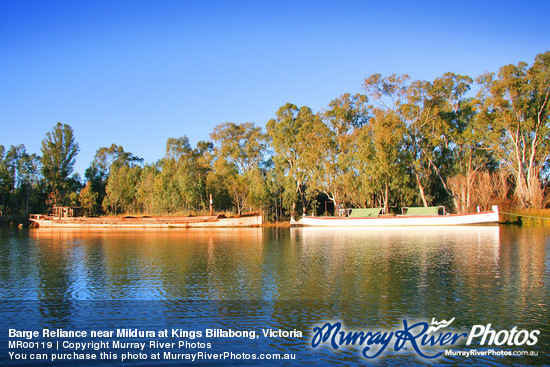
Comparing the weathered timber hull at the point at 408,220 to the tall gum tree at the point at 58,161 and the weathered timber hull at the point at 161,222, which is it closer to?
the weathered timber hull at the point at 161,222

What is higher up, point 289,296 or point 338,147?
point 338,147

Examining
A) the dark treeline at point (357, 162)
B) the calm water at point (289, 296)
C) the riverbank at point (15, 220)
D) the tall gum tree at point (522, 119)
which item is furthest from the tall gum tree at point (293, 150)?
the riverbank at point (15, 220)

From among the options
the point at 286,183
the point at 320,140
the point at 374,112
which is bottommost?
the point at 286,183

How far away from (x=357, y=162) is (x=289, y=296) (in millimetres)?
48833

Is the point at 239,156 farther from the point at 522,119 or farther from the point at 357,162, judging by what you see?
the point at 522,119

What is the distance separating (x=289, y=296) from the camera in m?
13.5

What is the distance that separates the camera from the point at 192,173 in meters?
73.1

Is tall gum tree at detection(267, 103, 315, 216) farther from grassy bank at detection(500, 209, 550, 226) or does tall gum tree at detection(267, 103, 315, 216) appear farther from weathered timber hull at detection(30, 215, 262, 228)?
grassy bank at detection(500, 209, 550, 226)

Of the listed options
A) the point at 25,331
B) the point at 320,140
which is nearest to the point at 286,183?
the point at 320,140

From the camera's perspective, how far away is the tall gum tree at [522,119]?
50.2 meters

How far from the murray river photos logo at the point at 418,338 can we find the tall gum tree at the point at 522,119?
160 feet

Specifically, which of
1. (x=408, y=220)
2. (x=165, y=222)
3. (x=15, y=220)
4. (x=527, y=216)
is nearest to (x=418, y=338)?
Answer: (x=408, y=220)

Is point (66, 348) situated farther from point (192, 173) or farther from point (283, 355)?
point (192, 173)

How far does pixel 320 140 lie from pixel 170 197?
96.4 feet
